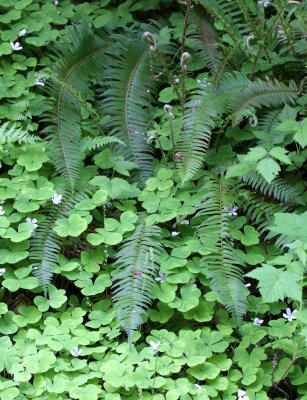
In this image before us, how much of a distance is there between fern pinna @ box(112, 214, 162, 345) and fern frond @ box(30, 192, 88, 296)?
14.1 inches

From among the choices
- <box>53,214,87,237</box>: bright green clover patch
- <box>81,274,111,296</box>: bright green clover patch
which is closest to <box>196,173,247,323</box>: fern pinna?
<box>81,274,111,296</box>: bright green clover patch

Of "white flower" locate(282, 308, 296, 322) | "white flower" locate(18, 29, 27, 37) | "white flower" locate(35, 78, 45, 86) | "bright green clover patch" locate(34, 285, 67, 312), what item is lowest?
"bright green clover patch" locate(34, 285, 67, 312)

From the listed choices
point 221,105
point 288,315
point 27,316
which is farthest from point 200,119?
point 27,316

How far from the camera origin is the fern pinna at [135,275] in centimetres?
338

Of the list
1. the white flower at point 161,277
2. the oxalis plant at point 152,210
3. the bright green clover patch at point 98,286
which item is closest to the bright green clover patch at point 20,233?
the oxalis plant at point 152,210

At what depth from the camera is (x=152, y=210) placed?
382cm

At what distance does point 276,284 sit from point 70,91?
2.05 m

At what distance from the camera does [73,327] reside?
3461 millimetres

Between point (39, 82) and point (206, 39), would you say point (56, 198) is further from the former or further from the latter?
point (206, 39)

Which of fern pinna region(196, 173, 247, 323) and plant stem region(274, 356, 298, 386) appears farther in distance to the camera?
fern pinna region(196, 173, 247, 323)

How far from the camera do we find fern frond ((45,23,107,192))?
4.03 m

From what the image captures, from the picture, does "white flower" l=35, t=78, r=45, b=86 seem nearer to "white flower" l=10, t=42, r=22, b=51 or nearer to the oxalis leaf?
"white flower" l=10, t=42, r=22, b=51

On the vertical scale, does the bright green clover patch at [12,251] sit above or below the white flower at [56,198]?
below

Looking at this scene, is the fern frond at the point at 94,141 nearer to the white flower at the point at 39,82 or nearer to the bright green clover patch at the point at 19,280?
the white flower at the point at 39,82
